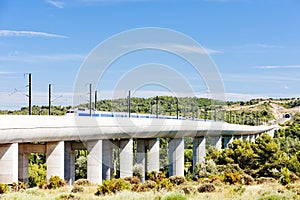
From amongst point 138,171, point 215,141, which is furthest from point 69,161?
point 215,141

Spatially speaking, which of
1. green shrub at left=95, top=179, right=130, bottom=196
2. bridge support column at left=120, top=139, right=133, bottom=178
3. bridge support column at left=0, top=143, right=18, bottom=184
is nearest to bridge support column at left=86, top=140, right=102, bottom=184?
bridge support column at left=120, top=139, right=133, bottom=178

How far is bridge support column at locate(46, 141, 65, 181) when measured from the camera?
27938mm

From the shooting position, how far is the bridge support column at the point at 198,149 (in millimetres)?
60531

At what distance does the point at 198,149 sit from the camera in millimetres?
61594

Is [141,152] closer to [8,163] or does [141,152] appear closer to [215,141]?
[8,163]

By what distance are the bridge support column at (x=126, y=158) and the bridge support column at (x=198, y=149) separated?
21.7 meters

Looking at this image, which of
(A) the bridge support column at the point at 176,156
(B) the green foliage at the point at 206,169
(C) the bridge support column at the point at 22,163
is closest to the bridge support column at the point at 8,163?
(C) the bridge support column at the point at 22,163

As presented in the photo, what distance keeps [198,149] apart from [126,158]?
23.6m

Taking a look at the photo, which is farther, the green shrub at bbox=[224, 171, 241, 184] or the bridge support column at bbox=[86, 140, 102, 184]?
the bridge support column at bbox=[86, 140, 102, 184]

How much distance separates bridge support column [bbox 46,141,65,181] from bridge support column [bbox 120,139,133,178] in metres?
11.4

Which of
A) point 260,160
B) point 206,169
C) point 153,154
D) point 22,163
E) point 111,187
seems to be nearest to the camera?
point 111,187

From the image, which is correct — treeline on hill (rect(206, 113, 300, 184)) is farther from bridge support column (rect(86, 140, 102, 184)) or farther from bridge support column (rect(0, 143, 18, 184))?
bridge support column (rect(0, 143, 18, 184))

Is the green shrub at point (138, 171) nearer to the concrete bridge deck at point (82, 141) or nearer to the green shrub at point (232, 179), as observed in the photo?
the concrete bridge deck at point (82, 141)

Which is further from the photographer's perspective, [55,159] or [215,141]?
[215,141]
